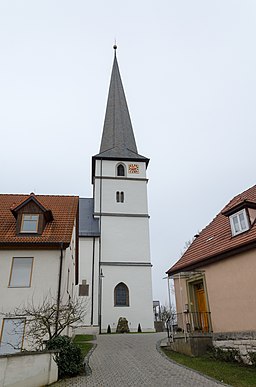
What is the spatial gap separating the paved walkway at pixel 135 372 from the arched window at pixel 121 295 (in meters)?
13.4

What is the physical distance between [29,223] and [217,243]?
901cm

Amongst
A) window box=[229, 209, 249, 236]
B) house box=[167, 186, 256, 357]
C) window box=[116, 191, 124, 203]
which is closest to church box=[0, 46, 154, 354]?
window box=[116, 191, 124, 203]

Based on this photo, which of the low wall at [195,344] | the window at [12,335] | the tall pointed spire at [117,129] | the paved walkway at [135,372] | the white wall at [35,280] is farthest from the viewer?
the tall pointed spire at [117,129]

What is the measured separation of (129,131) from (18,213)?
80.8 feet

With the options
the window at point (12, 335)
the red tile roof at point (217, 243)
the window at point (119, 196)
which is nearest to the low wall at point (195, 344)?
the red tile roof at point (217, 243)

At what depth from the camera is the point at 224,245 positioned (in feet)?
43.2

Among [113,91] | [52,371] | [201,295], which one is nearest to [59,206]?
[201,295]

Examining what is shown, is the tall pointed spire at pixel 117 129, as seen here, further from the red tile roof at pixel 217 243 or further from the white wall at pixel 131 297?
the red tile roof at pixel 217 243

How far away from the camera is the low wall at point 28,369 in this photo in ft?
24.1

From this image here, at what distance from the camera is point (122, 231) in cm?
2995

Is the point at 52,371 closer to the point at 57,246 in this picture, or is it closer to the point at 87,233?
the point at 57,246

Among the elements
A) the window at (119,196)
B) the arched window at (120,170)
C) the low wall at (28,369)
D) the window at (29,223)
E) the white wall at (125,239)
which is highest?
the arched window at (120,170)

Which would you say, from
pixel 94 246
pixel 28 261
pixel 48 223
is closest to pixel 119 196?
pixel 94 246

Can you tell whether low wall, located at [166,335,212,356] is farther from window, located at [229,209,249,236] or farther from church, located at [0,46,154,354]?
church, located at [0,46,154,354]
